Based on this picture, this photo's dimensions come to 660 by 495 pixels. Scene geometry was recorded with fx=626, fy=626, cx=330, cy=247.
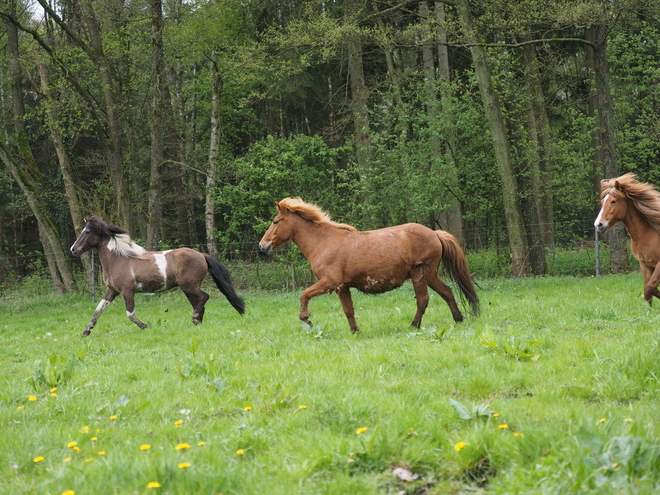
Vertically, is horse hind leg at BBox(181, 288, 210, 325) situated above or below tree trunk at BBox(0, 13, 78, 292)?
below

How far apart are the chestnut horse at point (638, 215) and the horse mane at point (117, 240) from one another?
8.59 meters

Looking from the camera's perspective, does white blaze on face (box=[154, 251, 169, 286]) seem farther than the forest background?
No

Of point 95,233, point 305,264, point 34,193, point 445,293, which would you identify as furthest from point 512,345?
point 34,193

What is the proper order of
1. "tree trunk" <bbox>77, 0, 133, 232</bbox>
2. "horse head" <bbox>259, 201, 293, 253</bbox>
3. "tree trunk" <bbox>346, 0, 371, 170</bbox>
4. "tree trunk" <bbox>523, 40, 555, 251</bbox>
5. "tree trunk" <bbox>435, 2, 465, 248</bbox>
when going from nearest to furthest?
"horse head" <bbox>259, 201, 293, 253</bbox>
"tree trunk" <bbox>435, 2, 465, 248</bbox>
"tree trunk" <bbox>77, 0, 133, 232</bbox>
"tree trunk" <bbox>523, 40, 555, 251</bbox>
"tree trunk" <bbox>346, 0, 371, 170</bbox>

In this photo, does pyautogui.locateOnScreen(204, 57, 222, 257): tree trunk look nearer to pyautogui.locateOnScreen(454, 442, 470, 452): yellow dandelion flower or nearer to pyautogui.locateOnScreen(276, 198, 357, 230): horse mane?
pyautogui.locateOnScreen(276, 198, 357, 230): horse mane

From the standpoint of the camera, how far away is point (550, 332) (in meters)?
7.53

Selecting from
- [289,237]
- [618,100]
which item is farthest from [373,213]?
[618,100]

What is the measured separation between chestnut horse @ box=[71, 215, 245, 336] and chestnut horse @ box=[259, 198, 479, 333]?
3625 mm

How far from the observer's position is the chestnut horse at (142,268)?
1247cm

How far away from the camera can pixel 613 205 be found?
30.7 feet

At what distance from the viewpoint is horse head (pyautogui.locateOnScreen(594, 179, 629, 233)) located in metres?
9.34

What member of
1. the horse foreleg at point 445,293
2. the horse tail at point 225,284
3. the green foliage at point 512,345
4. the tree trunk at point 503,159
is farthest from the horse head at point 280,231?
the tree trunk at point 503,159

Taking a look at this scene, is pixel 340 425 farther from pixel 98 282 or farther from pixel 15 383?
pixel 98 282

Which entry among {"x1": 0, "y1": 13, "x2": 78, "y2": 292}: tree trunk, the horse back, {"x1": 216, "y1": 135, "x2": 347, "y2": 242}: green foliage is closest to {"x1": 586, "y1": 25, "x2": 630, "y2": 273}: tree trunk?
{"x1": 216, "y1": 135, "x2": 347, "y2": 242}: green foliage
